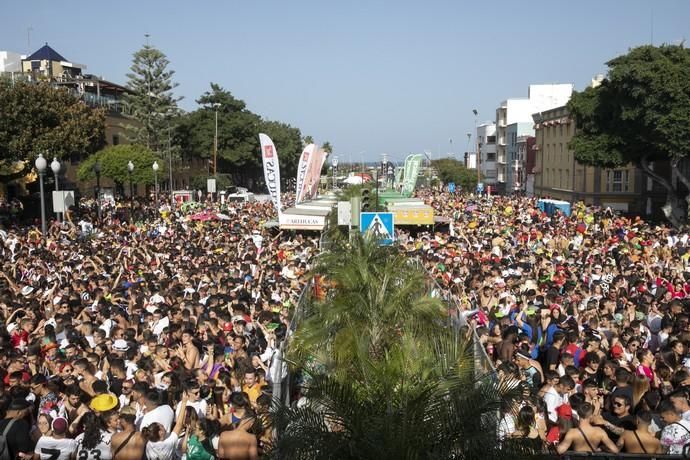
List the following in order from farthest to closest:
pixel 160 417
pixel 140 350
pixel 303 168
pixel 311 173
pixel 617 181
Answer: pixel 617 181 → pixel 311 173 → pixel 303 168 → pixel 140 350 → pixel 160 417

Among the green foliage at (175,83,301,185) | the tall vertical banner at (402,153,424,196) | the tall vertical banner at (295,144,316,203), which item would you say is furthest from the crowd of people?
the green foliage at (175,83,301,185)

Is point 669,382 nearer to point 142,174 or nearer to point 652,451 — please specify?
point 652,451

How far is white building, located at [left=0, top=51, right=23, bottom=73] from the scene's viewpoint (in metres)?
78.1

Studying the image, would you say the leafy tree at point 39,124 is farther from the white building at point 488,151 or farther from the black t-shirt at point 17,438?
the white building at point 488,151

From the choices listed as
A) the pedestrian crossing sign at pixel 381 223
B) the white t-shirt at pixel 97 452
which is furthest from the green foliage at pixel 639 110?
the white t-shirt at pixel 97 452

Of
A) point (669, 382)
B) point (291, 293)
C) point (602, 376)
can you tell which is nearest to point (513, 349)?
point (602, 376)

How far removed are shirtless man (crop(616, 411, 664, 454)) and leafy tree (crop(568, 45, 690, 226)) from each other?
102 ft

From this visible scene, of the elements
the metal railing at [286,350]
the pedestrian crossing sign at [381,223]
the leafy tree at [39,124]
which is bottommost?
the metal railing at [286,350]

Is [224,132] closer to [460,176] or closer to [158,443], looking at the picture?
[460,176]

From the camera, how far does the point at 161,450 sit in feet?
20.9

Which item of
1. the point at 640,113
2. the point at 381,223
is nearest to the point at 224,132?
the point at 640,113

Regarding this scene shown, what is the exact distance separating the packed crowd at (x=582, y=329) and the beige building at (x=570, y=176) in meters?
28.2

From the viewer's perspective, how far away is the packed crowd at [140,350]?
21.4 feet

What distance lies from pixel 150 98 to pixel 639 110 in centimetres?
4169
